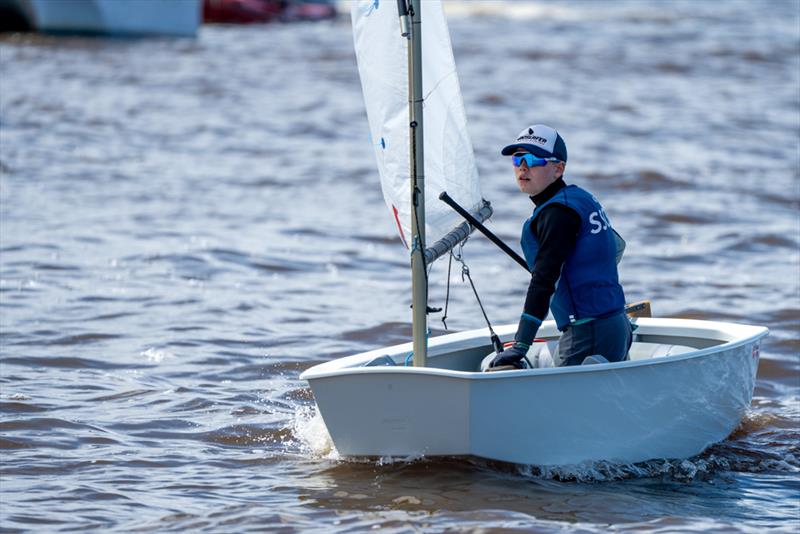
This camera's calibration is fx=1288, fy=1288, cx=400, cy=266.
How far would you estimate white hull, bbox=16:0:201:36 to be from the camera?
28328 mm

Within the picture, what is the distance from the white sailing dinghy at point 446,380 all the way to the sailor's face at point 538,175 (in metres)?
0.37

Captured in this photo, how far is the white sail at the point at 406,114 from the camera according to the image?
5.28 meters

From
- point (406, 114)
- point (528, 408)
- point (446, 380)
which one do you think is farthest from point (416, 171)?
point (528, 408)

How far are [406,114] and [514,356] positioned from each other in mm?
1078

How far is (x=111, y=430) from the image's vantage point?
6320 mm

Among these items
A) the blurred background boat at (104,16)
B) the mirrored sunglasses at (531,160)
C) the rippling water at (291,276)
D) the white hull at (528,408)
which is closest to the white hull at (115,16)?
the blurred background boat at (104,16)

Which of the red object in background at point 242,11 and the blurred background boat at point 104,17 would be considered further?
the red object in background at point 242,11

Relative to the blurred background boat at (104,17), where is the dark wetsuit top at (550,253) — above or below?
below

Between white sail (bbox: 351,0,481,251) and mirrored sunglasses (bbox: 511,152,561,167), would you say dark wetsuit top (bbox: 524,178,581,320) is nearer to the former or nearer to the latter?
mirrored sunglasses (bbox: 511,152,561,167)

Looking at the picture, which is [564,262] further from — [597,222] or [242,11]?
[242,11]

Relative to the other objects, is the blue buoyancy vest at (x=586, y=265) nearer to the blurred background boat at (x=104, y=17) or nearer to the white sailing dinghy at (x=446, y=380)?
the white sailing dinghy at (x=446, y=380)

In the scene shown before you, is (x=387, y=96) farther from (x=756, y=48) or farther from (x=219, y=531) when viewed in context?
(x=756, y=48)

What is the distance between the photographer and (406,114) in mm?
5266

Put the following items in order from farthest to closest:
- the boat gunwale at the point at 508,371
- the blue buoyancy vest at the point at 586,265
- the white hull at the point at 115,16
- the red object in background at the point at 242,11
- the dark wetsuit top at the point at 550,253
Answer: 1. the red object in background at the point at 242,11
2. the white hull at the point at 115,16
3. the blue buoyancy vest at the point at 586,265
4. the dark wetsuit top at the point at 550,253
5. the boat gunwale at the point at 508,371
